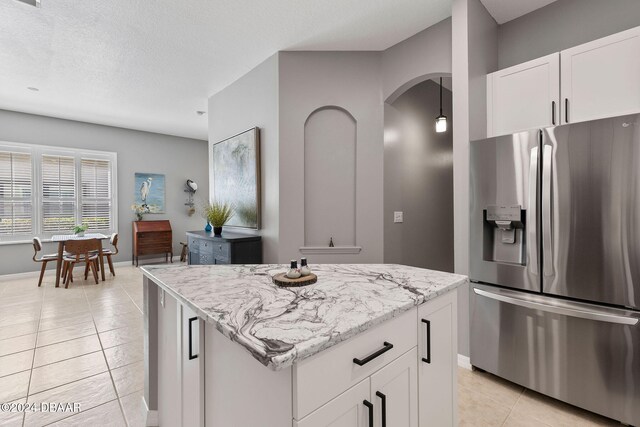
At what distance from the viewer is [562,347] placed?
1.92 meters

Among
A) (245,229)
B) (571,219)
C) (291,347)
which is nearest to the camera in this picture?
(291,347)

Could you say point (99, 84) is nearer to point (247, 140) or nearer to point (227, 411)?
point (247, 140)

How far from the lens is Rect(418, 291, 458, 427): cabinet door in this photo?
1.23 meters

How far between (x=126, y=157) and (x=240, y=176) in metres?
4.06

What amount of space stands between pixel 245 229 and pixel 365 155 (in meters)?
1.74

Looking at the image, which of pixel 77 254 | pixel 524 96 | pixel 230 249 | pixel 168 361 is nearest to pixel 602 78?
pixel 524 96

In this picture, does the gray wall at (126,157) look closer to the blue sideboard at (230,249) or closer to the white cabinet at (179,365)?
the blue sideboard at (230,249)

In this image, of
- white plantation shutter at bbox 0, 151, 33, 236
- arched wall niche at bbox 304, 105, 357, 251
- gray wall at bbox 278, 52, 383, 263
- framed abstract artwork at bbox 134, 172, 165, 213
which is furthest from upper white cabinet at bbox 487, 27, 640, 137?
white plantation shutter at bbox 0, 151, 33, 236

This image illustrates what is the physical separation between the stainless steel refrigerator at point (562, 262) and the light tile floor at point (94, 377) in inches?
6.2

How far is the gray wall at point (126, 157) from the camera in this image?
5.31 meters

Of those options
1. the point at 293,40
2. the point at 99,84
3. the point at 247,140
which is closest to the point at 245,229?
the point at 247,140

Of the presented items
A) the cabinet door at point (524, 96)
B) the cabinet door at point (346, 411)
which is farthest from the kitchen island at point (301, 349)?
the cabinet door at point (524, 96)

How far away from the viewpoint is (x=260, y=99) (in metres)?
3.56

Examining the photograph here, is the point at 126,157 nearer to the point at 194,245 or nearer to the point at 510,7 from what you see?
the point at 194,245
